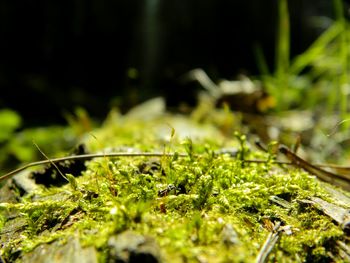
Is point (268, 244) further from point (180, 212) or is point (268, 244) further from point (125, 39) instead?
Result: point (125, 39)

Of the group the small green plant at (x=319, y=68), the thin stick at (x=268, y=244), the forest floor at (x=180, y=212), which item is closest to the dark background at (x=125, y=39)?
the small green plant at (x=319, y=68)

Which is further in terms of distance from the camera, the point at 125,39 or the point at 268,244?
the point at 125,39

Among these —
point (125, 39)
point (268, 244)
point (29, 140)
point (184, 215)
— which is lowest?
point (268, 244)

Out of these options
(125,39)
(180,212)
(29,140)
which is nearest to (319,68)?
(29,140)

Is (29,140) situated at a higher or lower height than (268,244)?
higher

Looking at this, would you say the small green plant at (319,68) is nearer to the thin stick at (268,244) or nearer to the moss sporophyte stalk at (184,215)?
the moss sporophyte stalk at (184,215)

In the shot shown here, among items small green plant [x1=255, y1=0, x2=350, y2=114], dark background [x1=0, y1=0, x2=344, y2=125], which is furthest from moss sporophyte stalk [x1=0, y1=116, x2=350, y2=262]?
dark background [x1=0, y1=0, x2=344, y2=125]

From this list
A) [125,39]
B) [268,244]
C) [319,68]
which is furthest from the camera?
[125,39]
